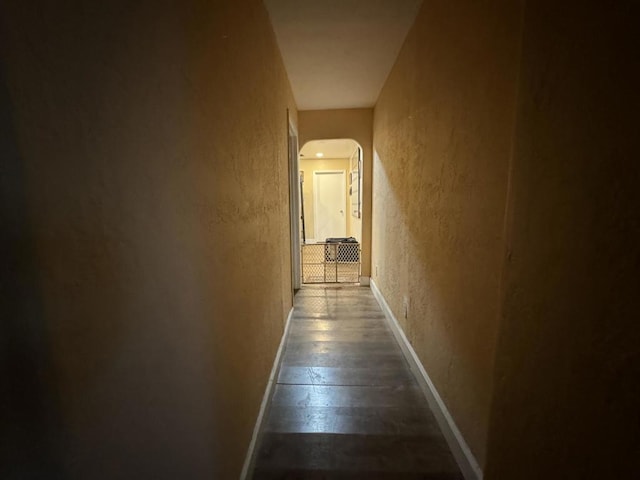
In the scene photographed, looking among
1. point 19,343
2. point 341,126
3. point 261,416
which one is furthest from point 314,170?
point 19,343

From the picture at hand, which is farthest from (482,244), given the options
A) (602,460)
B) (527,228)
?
(602,460)

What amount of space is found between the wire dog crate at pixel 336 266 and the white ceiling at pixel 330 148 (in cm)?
193

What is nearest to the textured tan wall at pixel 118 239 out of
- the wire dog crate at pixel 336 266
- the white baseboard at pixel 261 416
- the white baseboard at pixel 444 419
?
the white baseboard at pixel 261 416

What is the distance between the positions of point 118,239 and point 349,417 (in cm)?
155

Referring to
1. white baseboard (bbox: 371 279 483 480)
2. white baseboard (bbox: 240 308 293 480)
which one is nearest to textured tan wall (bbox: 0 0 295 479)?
white baseboard (bbox: 240 308 293 480)

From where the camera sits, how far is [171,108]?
2.14ft

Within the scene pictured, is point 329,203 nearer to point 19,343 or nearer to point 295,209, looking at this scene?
point 295,209

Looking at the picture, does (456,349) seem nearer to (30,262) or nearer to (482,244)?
(482,244)

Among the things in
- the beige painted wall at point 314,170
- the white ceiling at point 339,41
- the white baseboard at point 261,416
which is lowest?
the white baseboard at point 261,416

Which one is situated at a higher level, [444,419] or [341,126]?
[341,126]

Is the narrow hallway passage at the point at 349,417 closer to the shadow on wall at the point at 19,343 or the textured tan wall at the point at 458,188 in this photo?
the textured tan wall at the point at 458,188

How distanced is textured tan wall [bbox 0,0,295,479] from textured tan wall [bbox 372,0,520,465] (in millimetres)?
946

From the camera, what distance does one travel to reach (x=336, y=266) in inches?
159

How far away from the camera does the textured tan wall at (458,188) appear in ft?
3.28
